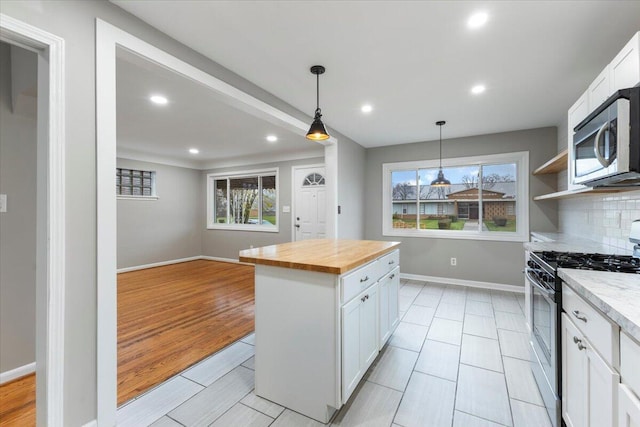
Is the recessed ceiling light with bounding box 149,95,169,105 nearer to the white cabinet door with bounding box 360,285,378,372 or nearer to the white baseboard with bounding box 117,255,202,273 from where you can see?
the white cabinet door with bounding box 360,285,378,372

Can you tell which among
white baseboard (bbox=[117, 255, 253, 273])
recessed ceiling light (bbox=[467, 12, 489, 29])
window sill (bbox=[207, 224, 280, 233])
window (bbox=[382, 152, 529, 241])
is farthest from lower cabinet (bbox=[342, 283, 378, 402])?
window sill (bbox=[207, 224, 280, 233])

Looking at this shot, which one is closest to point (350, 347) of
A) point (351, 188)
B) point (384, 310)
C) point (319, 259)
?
point (319, 259)

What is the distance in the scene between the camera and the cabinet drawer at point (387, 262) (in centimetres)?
227

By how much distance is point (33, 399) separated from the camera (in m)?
1.87

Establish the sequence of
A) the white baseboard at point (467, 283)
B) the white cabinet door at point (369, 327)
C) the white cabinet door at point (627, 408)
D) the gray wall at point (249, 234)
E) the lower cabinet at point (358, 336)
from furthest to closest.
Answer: the gray wall at point (249, 234)
the white baseboard at point (467, 283)
the white cabinet door at point (369, 327)
the lower cabinet at point (358, 336)
the white cabinet door at point (627, 408)

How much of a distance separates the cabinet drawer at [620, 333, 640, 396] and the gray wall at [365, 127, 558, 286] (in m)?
3.79

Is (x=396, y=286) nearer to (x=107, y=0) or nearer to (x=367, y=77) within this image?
(x=367, y=77)

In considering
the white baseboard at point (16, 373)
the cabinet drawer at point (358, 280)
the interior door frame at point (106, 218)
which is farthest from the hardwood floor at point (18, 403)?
the cabinet drawer at point (358, 280)

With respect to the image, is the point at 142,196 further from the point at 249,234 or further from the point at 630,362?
the point at 630,362

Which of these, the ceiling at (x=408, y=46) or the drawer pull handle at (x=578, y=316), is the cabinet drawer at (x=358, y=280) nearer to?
the drawer pull handle at (x=578, y=316)

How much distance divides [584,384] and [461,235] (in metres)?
3.60

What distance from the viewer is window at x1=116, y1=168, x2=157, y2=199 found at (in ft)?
18.6

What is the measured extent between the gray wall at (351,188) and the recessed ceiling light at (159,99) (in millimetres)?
2381

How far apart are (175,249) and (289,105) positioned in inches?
199
